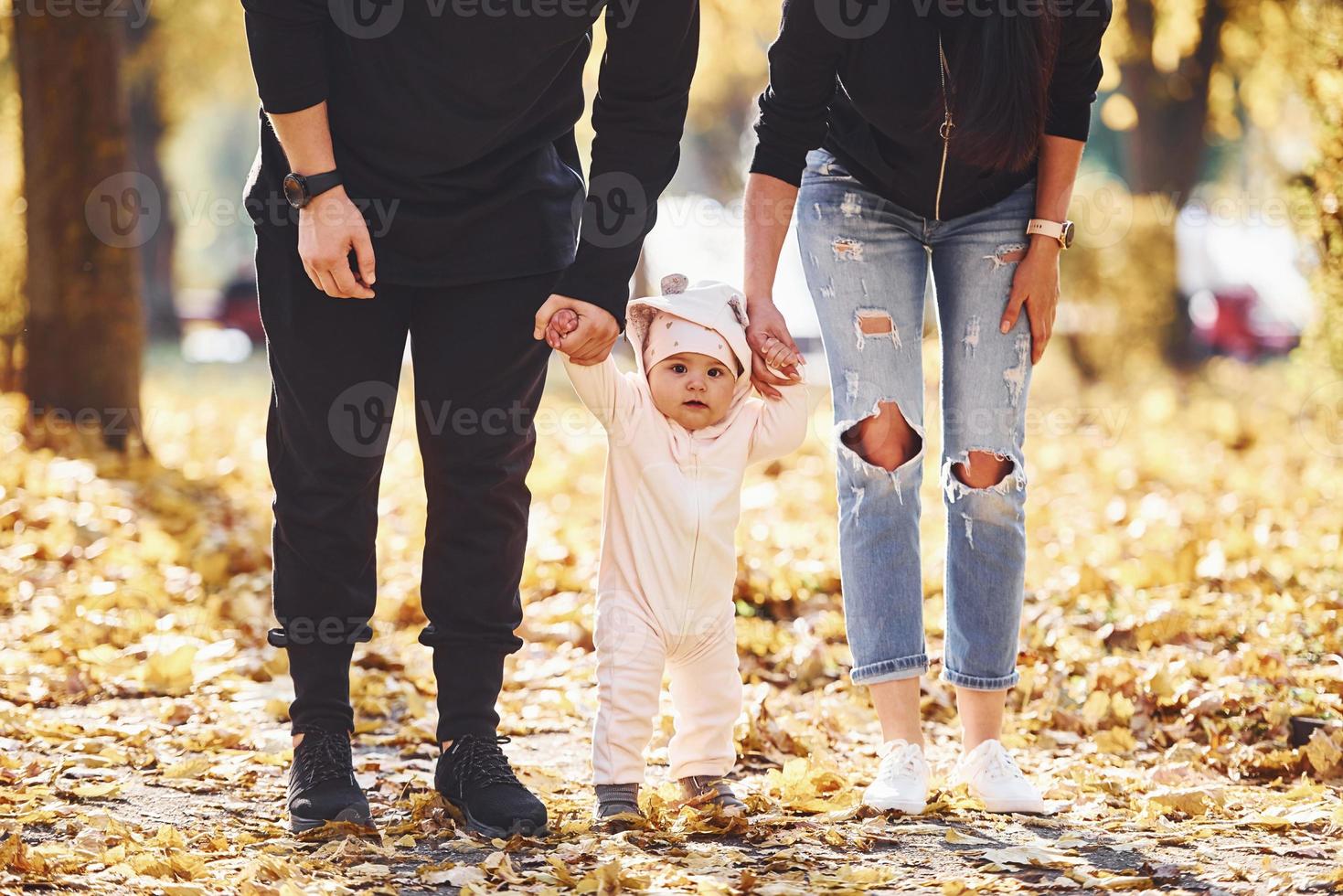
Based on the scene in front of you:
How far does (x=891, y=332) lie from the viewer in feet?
10.0

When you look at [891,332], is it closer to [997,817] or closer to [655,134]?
[655,134]

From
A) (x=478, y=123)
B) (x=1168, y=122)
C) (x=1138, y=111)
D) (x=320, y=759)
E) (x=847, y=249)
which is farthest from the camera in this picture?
(x=1168, y=122)

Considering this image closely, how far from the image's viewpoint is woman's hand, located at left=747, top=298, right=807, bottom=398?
2.95 m

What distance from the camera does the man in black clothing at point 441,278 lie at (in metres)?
2.71

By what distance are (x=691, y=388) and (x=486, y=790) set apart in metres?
0.91

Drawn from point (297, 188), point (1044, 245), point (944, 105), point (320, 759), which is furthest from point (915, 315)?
point (320, 759)

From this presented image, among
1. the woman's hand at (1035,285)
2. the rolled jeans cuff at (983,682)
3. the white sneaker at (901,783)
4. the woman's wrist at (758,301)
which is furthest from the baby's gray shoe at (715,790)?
the woman's hand at (1035,285)

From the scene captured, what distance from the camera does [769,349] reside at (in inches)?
116

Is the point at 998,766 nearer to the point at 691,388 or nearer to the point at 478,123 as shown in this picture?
the point at 691,388

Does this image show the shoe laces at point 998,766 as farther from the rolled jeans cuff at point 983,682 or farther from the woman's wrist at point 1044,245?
the woman's wrist at point 1044,245

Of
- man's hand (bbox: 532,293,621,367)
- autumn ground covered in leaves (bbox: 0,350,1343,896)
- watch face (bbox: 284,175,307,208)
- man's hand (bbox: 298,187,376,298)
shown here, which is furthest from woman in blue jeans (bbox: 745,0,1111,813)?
watch face (bbox: 284,175,307,208)

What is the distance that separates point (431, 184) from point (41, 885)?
4.69 feet

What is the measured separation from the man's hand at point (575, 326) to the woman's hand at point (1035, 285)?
861 millimetres

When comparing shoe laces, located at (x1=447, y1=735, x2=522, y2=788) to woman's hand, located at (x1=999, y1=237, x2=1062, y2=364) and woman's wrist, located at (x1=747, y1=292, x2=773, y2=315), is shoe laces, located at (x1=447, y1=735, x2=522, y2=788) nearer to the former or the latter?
woman's wrist, located at (x1=747, y1=292, x2=773, y2=315)
